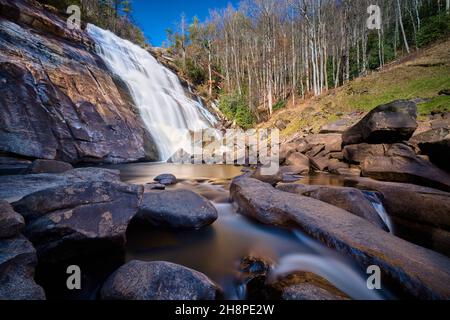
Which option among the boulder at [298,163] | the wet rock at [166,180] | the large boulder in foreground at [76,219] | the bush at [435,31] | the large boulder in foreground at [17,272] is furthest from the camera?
the bush at [435,31]

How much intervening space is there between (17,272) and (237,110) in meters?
22.9

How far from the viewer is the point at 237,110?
23.6m

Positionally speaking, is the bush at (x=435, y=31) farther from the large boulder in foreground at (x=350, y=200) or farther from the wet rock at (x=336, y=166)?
the large boulder in foreground at (x=350, y=200)

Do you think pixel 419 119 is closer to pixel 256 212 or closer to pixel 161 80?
pixel 256 212

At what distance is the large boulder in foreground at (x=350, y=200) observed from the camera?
148 inches

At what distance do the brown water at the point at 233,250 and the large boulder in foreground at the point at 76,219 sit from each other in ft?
1.65

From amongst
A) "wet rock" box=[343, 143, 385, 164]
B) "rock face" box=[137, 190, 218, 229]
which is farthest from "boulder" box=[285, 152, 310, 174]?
"rock face" box=[137, 190, 218, 229]

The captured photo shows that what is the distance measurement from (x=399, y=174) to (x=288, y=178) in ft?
10.4

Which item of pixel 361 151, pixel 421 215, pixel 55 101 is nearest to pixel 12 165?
pixel 55 101

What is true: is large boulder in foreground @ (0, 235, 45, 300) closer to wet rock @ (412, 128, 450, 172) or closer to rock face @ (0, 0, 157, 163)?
wet rock @ (412, 128, 450, 172)

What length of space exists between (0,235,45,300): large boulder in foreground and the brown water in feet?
4.04

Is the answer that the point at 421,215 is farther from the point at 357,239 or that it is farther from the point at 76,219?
the point at 76,219

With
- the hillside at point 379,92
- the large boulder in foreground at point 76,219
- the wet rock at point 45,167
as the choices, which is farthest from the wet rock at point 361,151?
the wet rock at point 45,167

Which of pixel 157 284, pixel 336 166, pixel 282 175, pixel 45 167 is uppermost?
pixel 45 167
